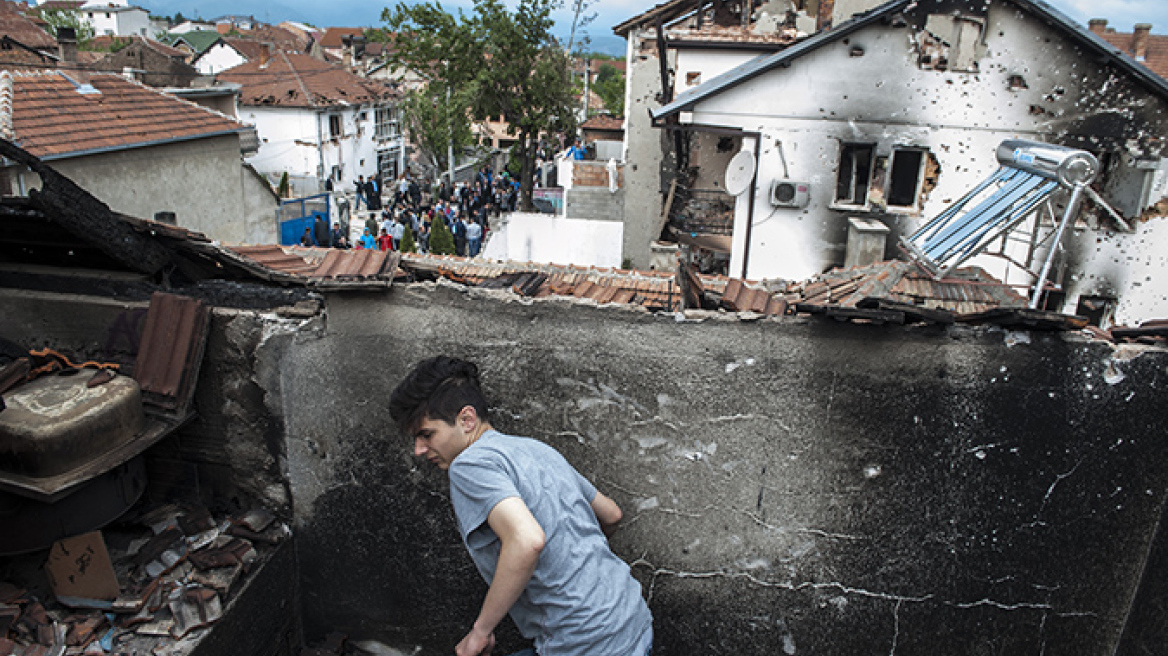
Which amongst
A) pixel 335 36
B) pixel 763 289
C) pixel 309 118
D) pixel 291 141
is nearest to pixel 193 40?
pixel 335 36

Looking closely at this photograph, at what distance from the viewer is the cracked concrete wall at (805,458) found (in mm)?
3172

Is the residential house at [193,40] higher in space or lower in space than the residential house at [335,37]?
lower

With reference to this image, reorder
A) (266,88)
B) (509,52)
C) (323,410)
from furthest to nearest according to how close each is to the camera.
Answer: (266,88)
(509,52)
(323,410)

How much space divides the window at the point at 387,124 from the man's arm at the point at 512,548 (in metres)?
43.4

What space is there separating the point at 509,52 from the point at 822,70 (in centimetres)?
2340

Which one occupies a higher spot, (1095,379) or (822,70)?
(822,70)

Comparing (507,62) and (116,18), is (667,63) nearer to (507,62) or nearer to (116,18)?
(507,62)

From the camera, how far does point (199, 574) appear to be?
357cm

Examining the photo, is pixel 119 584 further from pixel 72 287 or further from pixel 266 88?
pixel 266 88

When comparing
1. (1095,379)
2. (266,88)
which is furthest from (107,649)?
(266,88)

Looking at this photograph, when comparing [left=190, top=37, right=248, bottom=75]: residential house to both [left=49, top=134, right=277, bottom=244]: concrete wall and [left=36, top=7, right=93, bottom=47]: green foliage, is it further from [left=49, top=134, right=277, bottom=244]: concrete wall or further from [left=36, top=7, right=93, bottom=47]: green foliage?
[left=49, top=134, right=277, bottom=244]: concrete wall

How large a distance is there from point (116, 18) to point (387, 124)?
8245cm

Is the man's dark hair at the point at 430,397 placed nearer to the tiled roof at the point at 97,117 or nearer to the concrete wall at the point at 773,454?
the concrete wall at the point at 773,454

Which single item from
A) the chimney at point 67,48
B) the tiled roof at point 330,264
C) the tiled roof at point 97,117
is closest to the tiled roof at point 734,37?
the tiled roof at point 97,117
